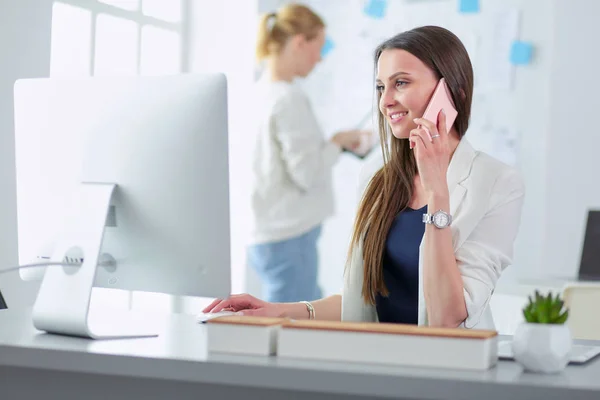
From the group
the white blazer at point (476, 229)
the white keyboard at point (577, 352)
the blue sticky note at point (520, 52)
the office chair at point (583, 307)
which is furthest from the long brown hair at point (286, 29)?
the white keyboard at point (577, 352)

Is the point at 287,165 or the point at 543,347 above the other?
the point at 287,165

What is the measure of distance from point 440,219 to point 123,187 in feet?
2.20

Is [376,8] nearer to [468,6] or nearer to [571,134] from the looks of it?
[468,6]

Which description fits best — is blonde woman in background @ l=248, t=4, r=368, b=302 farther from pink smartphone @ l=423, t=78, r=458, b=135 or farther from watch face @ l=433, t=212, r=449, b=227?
watch face @ l=433, t=212, r=449, b=227

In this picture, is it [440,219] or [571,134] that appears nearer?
[440,219]

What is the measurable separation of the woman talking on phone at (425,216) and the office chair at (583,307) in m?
0.96

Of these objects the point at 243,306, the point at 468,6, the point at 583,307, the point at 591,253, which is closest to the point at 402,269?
the point at 243,306

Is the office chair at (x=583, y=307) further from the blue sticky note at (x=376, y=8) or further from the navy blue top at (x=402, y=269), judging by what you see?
the blue sticky note at (x=376, y=8)

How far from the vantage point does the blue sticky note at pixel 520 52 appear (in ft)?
16.2

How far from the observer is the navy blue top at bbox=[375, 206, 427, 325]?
2197 millimetres

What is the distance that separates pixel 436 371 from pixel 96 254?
28.3 inches

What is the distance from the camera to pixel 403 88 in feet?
7.25

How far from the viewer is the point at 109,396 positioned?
5.19 feet

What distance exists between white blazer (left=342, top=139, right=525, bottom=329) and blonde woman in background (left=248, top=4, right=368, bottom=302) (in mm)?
2061
